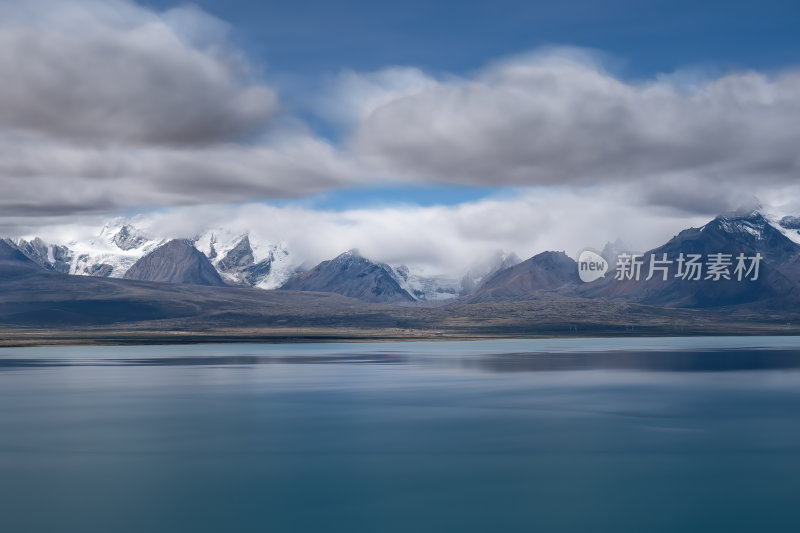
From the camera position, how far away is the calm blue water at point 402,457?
37.1m

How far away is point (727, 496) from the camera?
4038 cm

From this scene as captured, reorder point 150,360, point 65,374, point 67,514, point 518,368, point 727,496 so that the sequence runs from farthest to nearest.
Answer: point 150,360, point 518,368, point 65,374, point 727,496, point 67,514

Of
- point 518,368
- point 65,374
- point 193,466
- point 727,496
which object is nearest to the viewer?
point 727,496

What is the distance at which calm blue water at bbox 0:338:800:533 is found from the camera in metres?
37.1

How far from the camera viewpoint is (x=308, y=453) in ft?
172

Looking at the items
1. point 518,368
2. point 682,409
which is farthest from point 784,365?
point 682,409

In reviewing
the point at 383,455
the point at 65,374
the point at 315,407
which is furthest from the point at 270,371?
the point at 383,455

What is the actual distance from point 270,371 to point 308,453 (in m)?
73.4

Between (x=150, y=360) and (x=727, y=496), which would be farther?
(x=150, y=360)

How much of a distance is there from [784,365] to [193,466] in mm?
111461

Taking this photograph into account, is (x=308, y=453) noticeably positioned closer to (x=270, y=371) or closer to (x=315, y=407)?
(x=315, y=407)

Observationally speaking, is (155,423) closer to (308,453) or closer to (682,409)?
(308,453)

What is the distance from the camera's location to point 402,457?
167 feet

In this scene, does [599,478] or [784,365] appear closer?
[599,478]
